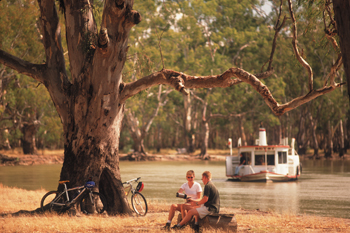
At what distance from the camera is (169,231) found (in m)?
9.43

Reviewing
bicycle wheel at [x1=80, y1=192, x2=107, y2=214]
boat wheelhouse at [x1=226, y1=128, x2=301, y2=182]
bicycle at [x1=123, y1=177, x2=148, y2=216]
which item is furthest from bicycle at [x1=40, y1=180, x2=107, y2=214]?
boat wheelhouse at [x1=226, y1=128, x2=301, y2=182]

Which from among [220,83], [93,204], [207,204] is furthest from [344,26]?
[93,204]

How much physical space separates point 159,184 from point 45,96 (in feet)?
69.1

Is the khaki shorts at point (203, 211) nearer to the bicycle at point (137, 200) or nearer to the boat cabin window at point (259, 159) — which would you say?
the bicycle at point (137, 200)

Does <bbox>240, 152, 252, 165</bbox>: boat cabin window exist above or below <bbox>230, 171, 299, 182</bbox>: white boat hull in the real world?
above

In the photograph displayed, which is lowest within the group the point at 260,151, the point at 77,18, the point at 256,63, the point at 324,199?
the point at 324,199

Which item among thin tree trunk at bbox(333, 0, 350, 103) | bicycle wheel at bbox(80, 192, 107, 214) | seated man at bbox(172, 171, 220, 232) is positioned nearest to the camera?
thin tree trunk at bbox(333, 0, 350, 103)

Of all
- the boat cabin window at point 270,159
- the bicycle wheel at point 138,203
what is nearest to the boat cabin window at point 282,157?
the boat cabin window at point 270,159

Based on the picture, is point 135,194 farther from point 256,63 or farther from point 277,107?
point 256,63

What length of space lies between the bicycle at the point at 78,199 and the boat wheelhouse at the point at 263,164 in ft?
57.7

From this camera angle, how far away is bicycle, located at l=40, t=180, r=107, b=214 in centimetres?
1145

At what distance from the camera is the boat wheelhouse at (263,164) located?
2838cm

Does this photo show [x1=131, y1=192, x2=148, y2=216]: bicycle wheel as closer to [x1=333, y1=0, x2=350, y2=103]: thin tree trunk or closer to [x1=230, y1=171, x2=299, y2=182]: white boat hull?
[x1=333, y1=0, x2=350, y2=103]: thin tree trunk

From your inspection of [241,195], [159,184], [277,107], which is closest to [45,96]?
[159,184]
